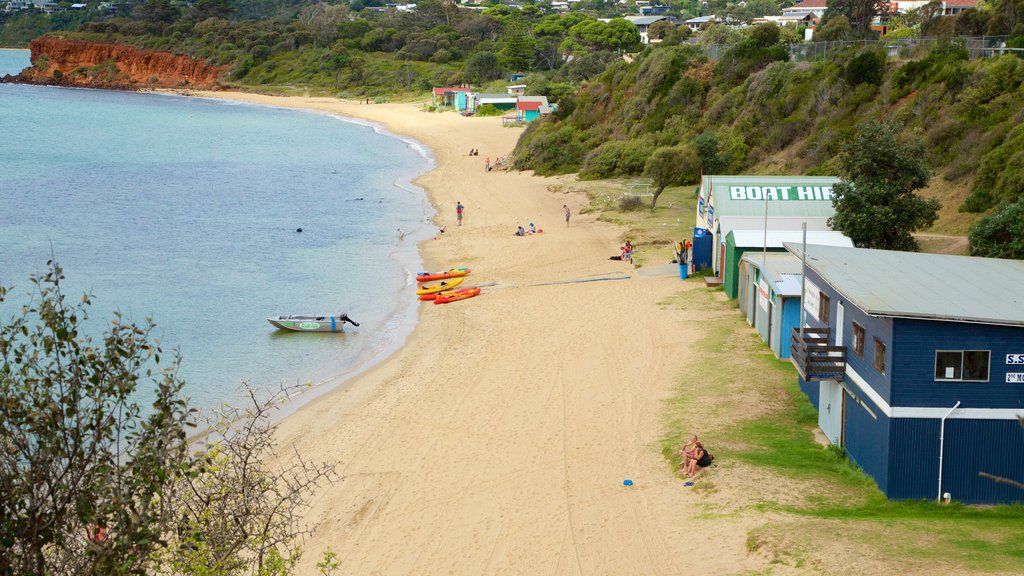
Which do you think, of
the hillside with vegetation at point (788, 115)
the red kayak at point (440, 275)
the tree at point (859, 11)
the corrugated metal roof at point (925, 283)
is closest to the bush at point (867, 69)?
the hillside with vegetation at point (788, 115)

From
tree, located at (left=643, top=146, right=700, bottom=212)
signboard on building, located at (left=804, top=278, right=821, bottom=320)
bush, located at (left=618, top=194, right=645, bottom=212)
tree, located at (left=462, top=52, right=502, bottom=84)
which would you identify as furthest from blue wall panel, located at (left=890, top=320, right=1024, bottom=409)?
tree, located at (left=462, top=52, right=502, bottom=84)

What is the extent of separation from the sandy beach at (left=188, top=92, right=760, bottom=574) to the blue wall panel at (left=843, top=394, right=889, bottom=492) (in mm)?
2781

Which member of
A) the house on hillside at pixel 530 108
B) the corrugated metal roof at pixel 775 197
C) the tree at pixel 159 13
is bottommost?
the corrugated metal roof at pixel 775 197

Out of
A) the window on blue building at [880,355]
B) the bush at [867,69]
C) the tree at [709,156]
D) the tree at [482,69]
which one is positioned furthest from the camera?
the tree at [482,69]

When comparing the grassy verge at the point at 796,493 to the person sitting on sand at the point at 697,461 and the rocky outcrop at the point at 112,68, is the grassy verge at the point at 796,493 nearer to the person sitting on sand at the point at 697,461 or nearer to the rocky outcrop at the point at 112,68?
the person sitting on sand at the point at 697,461

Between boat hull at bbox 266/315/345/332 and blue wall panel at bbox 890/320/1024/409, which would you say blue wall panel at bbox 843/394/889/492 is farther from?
boat hull at bbox 266/315/345/332

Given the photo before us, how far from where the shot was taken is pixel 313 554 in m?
17.7

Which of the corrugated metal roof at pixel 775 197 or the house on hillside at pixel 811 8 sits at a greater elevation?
the house on hillside at pixel 811 8

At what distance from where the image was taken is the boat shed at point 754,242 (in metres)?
30.5

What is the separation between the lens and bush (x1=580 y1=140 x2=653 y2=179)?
6019 cm

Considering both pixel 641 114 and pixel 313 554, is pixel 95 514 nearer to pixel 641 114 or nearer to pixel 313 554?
pixel 313 554

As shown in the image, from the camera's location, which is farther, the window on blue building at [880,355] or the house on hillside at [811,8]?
the house on hillside at [811,8]

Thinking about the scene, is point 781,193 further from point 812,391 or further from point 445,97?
point 445,97

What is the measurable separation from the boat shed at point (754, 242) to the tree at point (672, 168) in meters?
16.5
